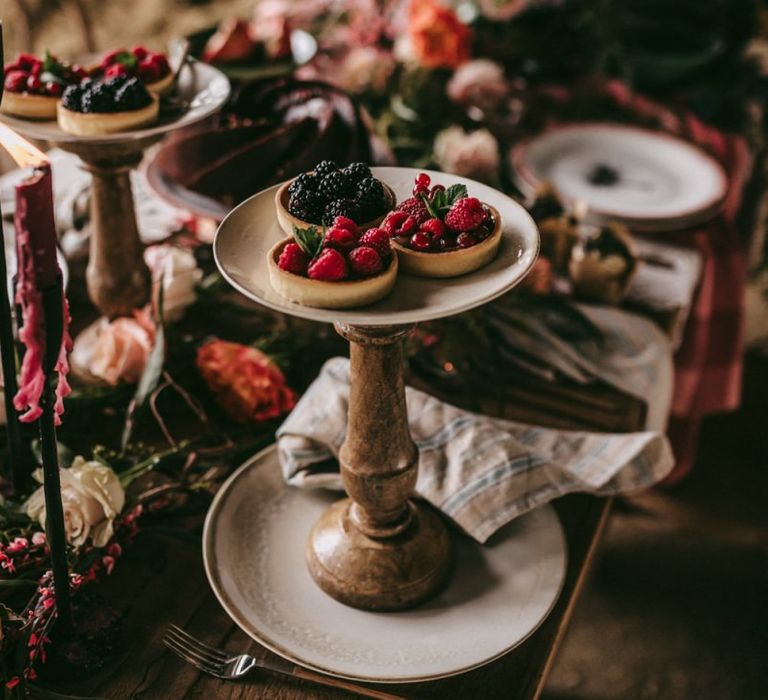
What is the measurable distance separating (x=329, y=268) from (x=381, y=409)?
17cm

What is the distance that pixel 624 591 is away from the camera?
175 centimetres

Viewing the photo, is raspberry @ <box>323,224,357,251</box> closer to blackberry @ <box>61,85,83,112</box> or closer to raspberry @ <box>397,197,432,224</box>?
raspberry @ <box>397,197,432,224</box>

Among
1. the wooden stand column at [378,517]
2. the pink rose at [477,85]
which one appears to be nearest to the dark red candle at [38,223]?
the wooden stand column at [378,517]

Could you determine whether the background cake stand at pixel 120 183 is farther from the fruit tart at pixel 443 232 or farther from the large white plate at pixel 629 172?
the large white plate at pixel 629 172

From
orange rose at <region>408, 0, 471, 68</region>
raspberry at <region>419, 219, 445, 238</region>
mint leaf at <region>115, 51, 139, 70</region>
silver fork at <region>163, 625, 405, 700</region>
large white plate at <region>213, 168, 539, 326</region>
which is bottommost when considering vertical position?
silver fork at <region>163, 625, 405, 700</region>

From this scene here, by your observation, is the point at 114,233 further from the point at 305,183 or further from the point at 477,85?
the point at 477,85

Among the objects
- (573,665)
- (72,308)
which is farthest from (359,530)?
(573,665)

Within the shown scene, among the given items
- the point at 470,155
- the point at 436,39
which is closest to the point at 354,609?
the point at 470,155

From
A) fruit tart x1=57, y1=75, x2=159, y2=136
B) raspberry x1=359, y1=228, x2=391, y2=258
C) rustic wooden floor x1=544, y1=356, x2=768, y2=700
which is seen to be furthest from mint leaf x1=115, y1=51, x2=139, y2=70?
rustic wooden floor x1=544, y1=356, x2=768, y2=700

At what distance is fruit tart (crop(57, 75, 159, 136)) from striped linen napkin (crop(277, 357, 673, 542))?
347 millimetres

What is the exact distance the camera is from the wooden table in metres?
0.74

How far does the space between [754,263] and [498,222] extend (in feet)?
7.09

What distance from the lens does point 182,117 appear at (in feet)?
3.29

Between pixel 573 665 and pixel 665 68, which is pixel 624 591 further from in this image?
pixel 665 68
